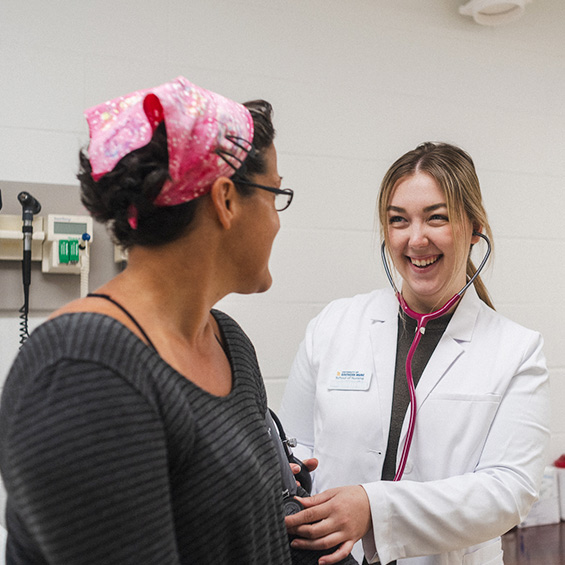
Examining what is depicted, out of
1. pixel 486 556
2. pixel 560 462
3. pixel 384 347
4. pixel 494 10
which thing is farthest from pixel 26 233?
pixel 560 462

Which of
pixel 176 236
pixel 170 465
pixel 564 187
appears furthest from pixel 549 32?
pixel 170 465

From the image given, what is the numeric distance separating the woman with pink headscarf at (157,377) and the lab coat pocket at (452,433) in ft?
2.20

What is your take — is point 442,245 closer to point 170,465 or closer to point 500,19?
point 170,465

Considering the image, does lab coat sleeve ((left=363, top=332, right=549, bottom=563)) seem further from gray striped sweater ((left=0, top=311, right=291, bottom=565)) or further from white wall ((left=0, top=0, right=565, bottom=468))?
white wall ((left=0, top=0, right=565, bottom=468))

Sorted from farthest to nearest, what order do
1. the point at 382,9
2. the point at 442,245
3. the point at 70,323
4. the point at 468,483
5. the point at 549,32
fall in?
the point at 549,32
the point at 382,9
the point at 442,245
the point at 468,483
the point at 70,323

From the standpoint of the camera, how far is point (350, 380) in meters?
1.60

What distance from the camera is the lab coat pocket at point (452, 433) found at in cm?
145

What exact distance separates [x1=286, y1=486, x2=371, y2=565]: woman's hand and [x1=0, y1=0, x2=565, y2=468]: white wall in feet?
3.14

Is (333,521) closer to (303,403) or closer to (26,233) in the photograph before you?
(303,403)

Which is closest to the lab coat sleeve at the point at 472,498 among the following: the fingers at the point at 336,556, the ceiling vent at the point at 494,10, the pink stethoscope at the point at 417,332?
the pink stethoscope at the point at 417,332

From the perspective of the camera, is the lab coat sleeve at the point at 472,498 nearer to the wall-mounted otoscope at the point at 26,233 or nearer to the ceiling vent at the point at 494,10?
the wall-mounted otoscope at the point at 26,233

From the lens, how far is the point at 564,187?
8.68ft

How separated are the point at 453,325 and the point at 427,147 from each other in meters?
0.48

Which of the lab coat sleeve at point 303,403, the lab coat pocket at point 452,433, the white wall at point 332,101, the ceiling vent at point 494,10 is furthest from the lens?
the ceiling vent at point 494,10
